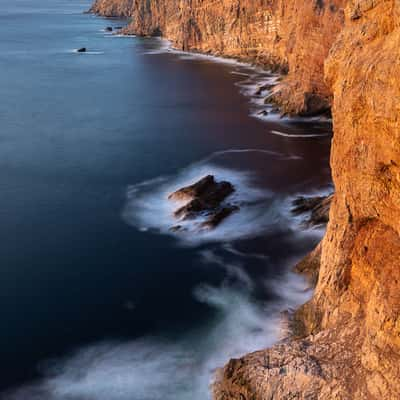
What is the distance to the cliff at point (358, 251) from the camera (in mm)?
8375

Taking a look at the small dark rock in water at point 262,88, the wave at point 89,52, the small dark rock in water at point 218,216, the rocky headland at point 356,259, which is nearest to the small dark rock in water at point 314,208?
the small dark rock in water at point 218,216

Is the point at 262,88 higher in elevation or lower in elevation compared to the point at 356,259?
lower

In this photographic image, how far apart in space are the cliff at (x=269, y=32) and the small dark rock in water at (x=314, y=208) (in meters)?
12.5

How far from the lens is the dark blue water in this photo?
41.1 ft

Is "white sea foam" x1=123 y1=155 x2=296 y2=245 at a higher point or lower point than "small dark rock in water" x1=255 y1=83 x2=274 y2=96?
lower

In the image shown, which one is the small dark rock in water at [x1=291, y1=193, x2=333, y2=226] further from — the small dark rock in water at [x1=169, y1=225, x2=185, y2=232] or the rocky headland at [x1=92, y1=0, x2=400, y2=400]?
the rocky headland at [x1=92, y1=0, x2=400, y2=400]

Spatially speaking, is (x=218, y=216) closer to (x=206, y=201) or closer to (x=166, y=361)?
(x=206, y=201)

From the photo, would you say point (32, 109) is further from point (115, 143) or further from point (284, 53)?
point (284, 53)

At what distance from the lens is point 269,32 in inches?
1836

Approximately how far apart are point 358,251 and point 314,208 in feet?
28.0

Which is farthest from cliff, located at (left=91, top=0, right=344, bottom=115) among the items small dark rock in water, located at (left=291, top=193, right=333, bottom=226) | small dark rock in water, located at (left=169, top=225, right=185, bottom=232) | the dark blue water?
small dark rock in water, located at (left=169, top=225, right=185, bottom=232)

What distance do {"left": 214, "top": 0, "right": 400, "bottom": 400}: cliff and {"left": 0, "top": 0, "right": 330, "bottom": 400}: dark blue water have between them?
2.47 m

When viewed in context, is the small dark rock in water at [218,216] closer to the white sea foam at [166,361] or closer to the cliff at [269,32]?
the white sea foam at [166,361]

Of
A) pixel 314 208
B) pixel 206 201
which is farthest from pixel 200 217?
pixel 314 208
